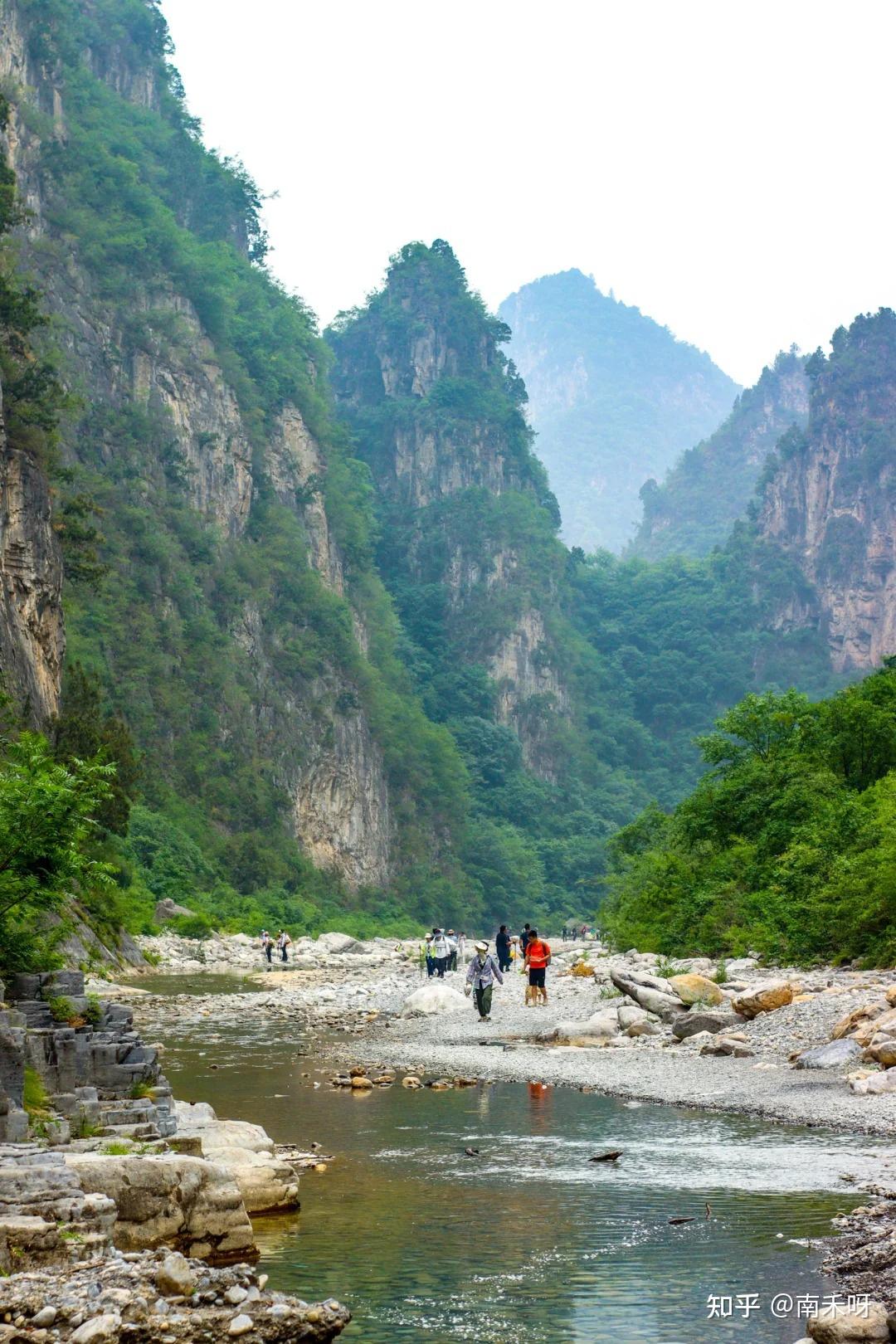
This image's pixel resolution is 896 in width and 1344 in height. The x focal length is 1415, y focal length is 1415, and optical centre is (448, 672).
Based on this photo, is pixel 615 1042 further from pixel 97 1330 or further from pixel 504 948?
pixel 504 948

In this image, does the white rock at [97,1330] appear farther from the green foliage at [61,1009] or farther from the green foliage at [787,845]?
the green foliage at [787,845]

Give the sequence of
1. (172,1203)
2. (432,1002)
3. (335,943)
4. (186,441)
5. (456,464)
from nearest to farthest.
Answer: (172,1203) < (432,1002) < (335,943) < (186,441) < (456,464)

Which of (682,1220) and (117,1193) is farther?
(682,1220)

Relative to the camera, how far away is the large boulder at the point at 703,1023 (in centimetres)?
1894

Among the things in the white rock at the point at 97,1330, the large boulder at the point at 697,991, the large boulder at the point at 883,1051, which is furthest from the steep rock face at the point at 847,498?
the white rock at the point at 97,1330

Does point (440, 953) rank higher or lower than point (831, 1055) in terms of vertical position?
higher

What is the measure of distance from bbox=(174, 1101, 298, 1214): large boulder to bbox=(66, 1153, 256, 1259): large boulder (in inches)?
17.6

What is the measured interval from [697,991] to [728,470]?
166531 millimetres

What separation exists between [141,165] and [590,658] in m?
59.2

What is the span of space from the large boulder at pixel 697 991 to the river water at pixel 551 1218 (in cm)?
494

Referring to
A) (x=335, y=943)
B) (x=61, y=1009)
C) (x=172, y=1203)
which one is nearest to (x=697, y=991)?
(x=61, y=1009)

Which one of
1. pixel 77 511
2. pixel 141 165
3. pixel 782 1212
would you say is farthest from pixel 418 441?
pixel 782 1212

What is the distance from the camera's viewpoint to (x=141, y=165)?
8781 cm

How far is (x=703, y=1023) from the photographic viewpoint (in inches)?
749
